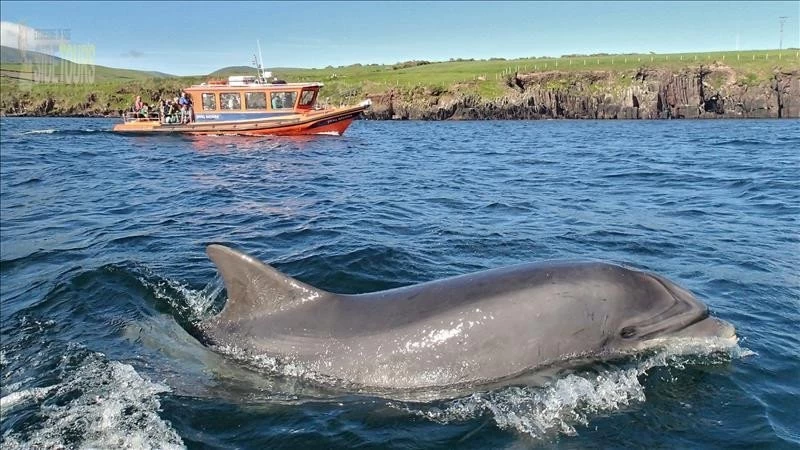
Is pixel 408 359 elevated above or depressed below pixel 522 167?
below

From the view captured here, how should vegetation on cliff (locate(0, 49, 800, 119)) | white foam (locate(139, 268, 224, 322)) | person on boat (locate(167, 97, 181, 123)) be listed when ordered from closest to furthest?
white foam (locate(139, 268, 224, 322)) → person on boat (locate(167, 97, 181, 123)) → vegetation on cliff (locate(0, 49, 800, 119))

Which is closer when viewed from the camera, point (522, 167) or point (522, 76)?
point (522, 167)

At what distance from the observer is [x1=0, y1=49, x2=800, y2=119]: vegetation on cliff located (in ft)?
259

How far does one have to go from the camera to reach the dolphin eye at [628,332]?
647 centimetres

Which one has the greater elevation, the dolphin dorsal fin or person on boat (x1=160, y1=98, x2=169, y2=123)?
person on boat (x1=160, y1=98, x2=169, y2=123)

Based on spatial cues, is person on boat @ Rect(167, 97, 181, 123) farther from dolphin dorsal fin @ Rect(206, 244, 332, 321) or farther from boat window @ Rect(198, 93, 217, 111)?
dolphin dorsal fin @ Rect(206, 244, 332, 321)

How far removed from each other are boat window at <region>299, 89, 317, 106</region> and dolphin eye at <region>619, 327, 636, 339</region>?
3846 centimetres

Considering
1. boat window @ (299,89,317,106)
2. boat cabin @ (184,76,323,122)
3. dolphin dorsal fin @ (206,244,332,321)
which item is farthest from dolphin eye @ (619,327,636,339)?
boat window @ (299,89,317,106)

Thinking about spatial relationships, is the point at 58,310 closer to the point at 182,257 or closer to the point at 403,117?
the point at 182,257

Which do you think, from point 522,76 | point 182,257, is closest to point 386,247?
point 182,257

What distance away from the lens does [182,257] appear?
11594 millimetres

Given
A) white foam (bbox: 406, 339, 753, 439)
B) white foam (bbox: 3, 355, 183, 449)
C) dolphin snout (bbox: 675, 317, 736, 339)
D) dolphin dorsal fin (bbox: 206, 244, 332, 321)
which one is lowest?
white foam (bbox: 3, 355, 183, 449)

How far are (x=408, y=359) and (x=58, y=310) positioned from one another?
5.72m

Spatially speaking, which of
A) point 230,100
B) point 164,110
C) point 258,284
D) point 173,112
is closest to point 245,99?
point 230,100
